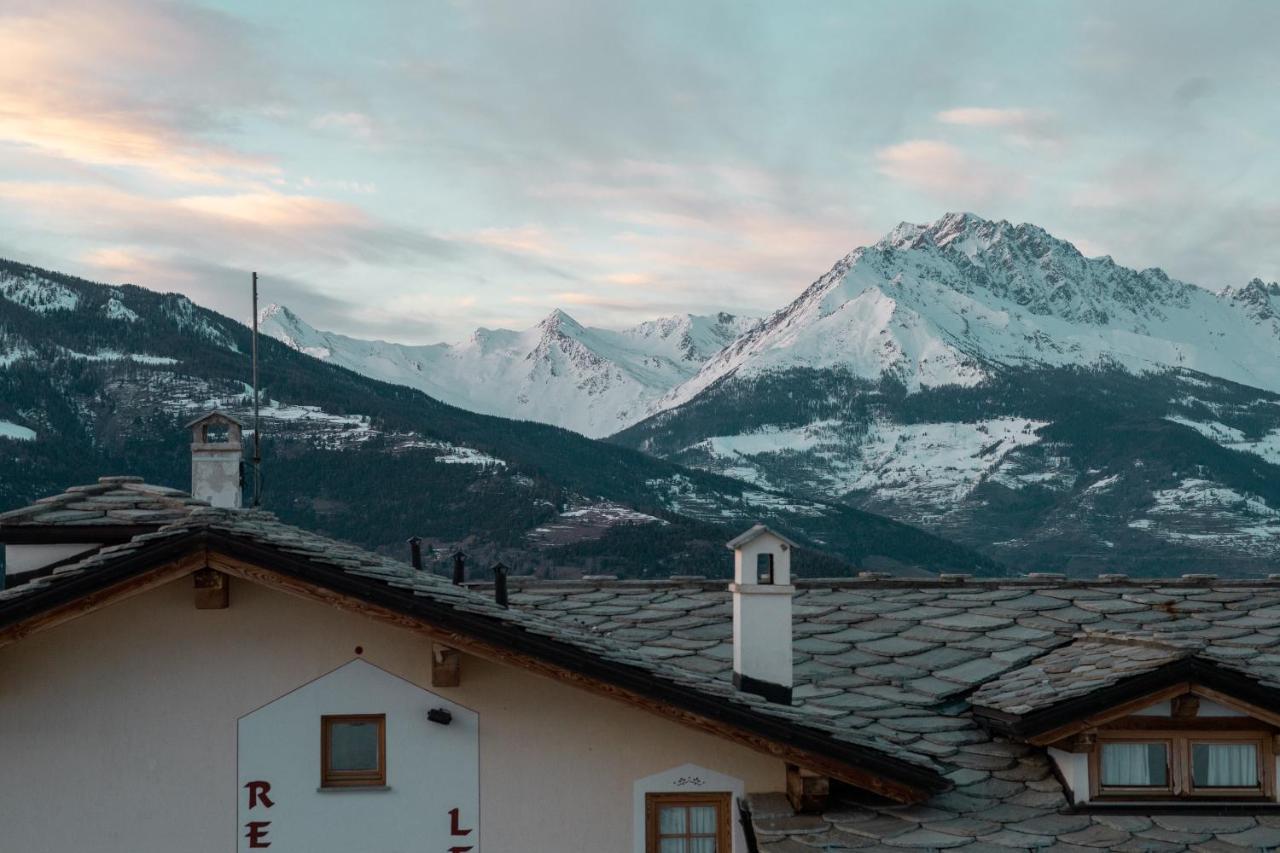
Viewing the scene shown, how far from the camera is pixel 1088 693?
486 inches

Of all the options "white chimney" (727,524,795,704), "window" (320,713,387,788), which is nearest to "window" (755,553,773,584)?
"white chimney" (727,524,795,704)

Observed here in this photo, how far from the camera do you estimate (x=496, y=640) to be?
12.1 m

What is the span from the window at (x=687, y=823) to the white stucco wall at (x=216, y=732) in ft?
0.63

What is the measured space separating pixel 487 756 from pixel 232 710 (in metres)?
2.14

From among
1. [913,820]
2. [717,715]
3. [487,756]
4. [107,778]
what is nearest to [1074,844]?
[913,820]

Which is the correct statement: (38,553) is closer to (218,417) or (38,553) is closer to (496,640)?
(218,417)

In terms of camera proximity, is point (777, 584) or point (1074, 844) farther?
point (777, 584)

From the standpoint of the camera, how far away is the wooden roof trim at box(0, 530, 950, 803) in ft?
38.6

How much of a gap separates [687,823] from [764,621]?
6.65ft

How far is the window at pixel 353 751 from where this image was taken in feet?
40.3

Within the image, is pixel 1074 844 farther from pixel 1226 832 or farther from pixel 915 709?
pixel 915 709

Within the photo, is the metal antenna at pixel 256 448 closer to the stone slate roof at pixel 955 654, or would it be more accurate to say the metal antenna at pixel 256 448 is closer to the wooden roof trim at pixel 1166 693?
the stone slate roof at pixel 955 654

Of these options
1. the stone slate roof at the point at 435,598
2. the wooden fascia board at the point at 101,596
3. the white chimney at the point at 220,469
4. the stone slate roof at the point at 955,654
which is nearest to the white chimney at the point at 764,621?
the stone slate roof at the point at 435,598

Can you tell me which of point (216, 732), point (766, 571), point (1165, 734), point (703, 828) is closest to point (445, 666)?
point (216, 732)
